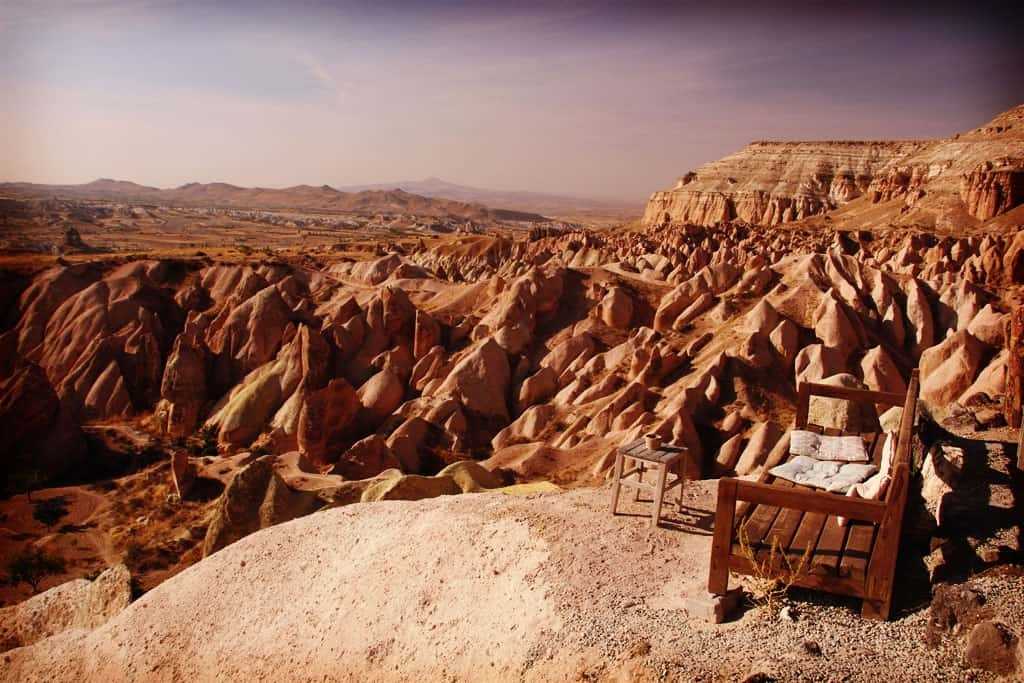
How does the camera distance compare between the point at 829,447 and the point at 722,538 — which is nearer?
the point at 722,538

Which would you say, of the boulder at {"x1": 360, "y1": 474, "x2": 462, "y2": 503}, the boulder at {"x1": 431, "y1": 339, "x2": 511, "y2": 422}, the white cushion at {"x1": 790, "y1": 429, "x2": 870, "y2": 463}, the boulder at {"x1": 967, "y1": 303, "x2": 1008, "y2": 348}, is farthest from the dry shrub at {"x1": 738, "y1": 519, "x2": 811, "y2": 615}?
the boulder at {"x1": 431, "y1": 339, "x2": 511, "y2": 422}

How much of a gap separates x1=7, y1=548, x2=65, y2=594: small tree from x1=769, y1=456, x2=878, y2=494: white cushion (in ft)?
52.0

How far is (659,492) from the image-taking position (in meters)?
8.63

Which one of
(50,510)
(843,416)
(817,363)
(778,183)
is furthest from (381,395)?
(778,183)

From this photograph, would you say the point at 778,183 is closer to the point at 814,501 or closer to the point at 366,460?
the point at 366,460

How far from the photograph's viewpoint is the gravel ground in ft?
19.3

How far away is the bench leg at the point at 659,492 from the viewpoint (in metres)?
8.45

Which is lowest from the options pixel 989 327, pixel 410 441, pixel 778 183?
pixel 410 441

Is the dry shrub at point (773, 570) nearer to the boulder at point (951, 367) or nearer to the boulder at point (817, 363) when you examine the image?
the boulder at point (951, 367)

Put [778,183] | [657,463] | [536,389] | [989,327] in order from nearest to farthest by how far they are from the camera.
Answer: [657,463] → [989,327] → [536,389] → [778,183]

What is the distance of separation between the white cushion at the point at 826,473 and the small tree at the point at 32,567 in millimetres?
15857

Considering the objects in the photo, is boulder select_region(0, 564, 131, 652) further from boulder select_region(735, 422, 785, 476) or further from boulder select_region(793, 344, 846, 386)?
boulder select_region(793, 344, 846, 386)

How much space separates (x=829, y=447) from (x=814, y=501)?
2930mm

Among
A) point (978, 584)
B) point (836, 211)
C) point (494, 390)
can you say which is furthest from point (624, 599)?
point (836, 211)
